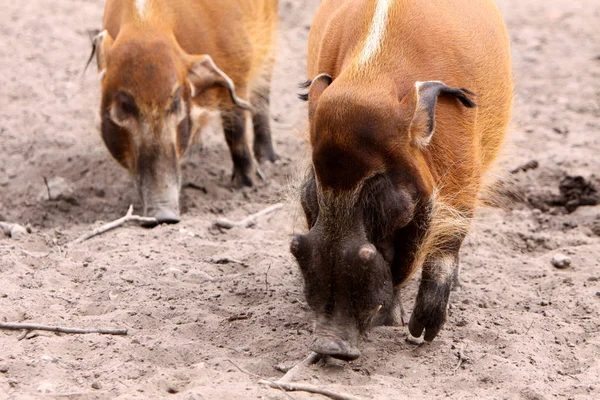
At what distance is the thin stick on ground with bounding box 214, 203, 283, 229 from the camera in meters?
5.50

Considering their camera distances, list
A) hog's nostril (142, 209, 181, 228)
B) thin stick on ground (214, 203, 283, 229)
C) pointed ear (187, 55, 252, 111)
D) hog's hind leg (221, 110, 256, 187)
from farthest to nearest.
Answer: hog's hind leg (221, 110, 256, 187) < pointed ear (187, 55, 252, 111) < hog's nostril (142, 209, 181, 228) < thin stick on ground (214, 203, 283, 229)

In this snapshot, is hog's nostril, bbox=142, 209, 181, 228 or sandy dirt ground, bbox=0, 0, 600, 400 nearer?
sandy dirt ground, bbox=0, 0, 600, 400

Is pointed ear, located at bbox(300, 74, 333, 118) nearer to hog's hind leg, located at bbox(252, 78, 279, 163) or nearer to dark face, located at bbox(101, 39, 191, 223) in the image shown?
dark face, located at bbox(101, 39, 191, 223)

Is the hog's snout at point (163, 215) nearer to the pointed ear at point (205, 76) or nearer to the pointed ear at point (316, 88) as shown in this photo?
the pointed ear at point (205, 76)

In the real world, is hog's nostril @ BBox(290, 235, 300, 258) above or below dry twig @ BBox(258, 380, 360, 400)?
above

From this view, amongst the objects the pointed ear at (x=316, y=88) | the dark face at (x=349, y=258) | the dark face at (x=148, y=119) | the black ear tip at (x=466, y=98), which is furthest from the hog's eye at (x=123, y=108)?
the black ear tip at (x=466, y=98)

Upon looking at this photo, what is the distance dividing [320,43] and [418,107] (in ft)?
3.29

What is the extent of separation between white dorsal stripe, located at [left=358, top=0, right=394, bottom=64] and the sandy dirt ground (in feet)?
2.19

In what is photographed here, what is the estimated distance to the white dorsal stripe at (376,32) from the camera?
3.62 metres

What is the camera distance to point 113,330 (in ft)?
12.8

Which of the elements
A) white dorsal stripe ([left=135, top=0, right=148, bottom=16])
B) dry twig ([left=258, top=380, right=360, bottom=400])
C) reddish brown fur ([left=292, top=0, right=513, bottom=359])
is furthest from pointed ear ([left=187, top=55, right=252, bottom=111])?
dry twig ([left=258, top=380, right=360, bottom=400])

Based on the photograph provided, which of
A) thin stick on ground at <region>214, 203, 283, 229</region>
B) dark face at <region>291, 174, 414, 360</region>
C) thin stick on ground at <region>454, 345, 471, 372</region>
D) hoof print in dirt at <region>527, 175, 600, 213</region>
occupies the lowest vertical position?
thin stick on ground at <region>214, 203, 283, 229</region>

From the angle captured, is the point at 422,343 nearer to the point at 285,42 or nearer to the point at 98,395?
the point at 98,395

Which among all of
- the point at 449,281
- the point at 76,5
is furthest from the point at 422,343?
the point at 76,5
